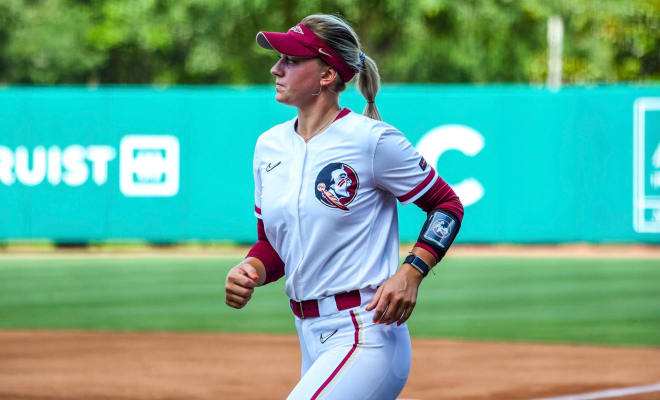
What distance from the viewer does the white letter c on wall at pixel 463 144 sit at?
18828mm

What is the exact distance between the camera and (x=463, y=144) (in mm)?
18844

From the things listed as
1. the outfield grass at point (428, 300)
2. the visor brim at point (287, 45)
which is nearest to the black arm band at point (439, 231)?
the visor brim at point (287, 45)

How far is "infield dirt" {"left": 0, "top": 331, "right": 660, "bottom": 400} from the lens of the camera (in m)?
7.79

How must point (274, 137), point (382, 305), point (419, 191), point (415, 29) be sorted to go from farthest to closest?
point (415, 29), point (274, 137), point (419, 191), point (382, 305)

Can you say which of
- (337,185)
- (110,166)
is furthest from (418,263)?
(110,166)

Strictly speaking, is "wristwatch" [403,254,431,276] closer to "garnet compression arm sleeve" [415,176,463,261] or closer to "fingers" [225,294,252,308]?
"garnet compression arm sleeve" [415,176,463,261]

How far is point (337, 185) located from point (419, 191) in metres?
0.28

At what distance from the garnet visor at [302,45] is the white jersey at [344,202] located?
201 millimetres

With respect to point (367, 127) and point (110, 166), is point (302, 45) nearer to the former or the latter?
point (367, 127)

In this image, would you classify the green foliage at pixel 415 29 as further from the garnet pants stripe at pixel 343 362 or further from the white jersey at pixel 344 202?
the garnet pants stripe at pixel 343 362

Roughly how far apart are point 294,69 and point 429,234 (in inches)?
27.3

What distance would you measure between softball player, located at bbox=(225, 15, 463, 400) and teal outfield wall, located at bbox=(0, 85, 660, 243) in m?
15.0

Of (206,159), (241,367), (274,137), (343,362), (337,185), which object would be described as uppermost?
(274,137)

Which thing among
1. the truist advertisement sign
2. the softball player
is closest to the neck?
the softball player
